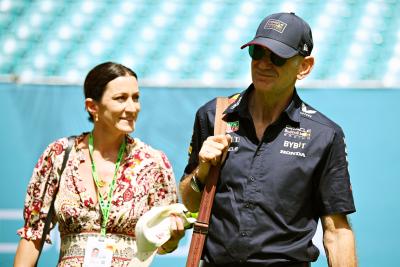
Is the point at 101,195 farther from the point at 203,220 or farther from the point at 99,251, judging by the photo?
the point at 203,220

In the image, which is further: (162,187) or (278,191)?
(162,187)

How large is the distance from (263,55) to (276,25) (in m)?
0.12

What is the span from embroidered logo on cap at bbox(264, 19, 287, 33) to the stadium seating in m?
2.48

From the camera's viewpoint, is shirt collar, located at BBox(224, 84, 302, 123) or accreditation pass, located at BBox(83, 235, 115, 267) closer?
shirt collar, located at BBox(224, 84, 302, 123)

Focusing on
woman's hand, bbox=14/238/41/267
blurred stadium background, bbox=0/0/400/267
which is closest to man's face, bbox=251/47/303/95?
woman's hand, bbox=14/238/41/267

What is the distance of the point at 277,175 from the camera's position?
282cm

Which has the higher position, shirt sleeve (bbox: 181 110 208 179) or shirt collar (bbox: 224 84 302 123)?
shirt collar (bbox: 224 84 302 123)

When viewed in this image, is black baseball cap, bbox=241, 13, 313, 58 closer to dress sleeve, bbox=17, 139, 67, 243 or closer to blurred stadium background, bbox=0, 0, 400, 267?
dress sleeve, bbox=17, 139, 67, 243

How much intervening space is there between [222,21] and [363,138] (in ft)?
5.70

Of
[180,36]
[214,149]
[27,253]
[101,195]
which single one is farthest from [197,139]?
[180,36]

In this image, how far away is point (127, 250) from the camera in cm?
360

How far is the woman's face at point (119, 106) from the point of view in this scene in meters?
3.76

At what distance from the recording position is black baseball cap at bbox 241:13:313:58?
284 centimetres

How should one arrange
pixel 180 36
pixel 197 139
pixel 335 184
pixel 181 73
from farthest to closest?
pixel 180 36
pixel 181 73
pixel 197 139
pixel 335 184
